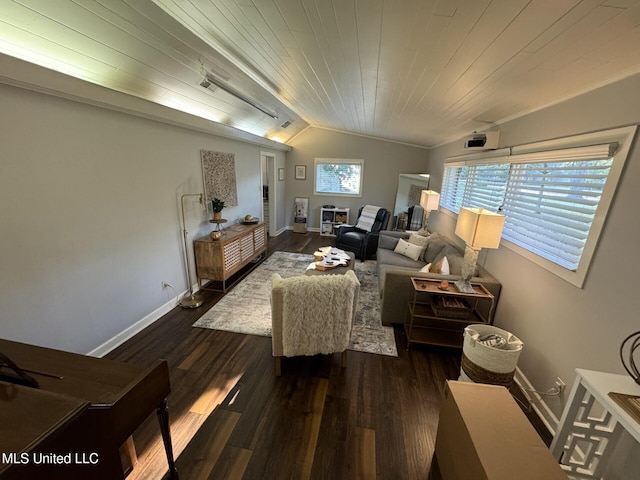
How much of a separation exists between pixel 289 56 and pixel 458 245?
3.08 metres

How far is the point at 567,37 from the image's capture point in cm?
111

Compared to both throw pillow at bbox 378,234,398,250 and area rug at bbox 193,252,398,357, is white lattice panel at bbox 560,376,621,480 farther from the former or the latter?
throw pillow at bbox 378,234,398,250

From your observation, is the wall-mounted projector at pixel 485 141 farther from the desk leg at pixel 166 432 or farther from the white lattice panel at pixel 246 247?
the desk leg at pixel 166 432

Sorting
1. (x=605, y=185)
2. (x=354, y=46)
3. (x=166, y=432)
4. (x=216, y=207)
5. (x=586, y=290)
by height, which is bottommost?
(x=166, y=432)

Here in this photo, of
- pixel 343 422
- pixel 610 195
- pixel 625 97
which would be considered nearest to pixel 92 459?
pixel 343 422

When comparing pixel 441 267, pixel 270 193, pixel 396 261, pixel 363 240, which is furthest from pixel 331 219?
pixel 441 267

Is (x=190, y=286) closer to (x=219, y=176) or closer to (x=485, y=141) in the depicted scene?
(x=219, y=176)

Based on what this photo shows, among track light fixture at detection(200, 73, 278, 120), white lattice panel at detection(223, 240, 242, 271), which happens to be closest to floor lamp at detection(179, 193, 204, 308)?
white lattice panel at detection(223, 240, 242, 271)

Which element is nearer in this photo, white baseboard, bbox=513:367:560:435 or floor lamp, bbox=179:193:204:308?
white baseboard, bbox=513:367:560:435

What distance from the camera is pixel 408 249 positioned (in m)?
3.92

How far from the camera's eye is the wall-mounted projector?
107 inches

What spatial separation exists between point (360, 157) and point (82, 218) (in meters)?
5.47

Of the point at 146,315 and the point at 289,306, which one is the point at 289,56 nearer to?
the point at 289,306

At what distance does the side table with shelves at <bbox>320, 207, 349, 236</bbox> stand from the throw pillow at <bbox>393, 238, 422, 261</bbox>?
2599mm
